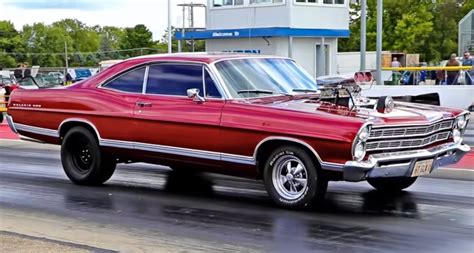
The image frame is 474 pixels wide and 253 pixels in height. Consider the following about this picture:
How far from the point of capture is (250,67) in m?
8.67

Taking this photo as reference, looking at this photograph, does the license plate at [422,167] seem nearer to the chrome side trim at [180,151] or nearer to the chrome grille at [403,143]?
the chrome grille at [403,143]

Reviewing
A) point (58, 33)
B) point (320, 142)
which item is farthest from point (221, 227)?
point (58, 33)

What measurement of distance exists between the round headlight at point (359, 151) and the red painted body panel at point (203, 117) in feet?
0.25

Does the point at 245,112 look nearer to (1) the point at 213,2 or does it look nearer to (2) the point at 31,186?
(2) the point at 31,186

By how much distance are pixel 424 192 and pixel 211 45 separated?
29.8 metres

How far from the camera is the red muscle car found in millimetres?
7309

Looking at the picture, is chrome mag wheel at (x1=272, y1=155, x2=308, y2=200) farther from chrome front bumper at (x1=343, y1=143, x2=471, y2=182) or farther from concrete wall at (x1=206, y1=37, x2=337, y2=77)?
concrete wall at (x1=206, y1=37, x2=337, y2=77)

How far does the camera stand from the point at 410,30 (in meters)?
56.6

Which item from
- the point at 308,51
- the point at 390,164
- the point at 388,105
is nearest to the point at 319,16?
the point at 308,51

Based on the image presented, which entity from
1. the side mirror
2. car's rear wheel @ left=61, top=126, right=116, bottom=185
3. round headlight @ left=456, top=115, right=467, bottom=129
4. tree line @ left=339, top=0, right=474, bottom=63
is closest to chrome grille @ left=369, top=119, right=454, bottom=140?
round headlight @ left=456, top=115, right=467, bottom=129

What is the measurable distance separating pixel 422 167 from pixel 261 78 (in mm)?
2137

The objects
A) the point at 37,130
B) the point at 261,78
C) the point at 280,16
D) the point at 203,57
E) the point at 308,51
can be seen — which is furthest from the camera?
the point at 308,51

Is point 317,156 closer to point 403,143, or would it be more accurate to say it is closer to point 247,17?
point 403,143

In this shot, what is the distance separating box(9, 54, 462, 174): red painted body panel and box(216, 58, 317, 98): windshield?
7.0 inches
